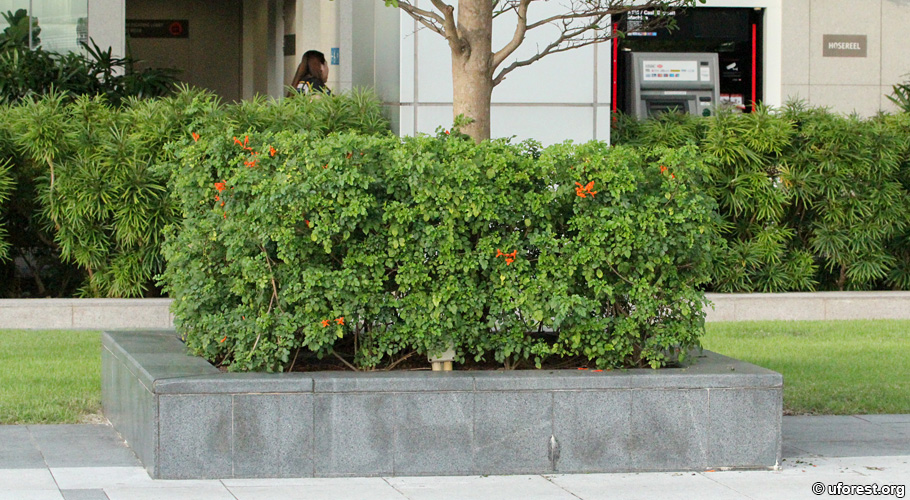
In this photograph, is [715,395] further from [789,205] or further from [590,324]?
[789,205]

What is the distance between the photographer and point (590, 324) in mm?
5777

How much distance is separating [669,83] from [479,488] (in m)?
10.2

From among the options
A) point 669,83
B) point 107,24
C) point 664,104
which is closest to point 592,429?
point 664,104

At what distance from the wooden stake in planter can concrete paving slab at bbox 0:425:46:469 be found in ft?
6.70

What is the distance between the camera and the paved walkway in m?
5.14

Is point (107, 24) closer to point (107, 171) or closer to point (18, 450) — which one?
point (107, 171)

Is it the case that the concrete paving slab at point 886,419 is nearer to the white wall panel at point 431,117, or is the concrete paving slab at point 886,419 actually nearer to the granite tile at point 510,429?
the granite tile at point 510,429

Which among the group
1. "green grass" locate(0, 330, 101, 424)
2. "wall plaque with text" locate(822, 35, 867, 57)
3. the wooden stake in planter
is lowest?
"green grass" locate(0, 330, 101, 424)

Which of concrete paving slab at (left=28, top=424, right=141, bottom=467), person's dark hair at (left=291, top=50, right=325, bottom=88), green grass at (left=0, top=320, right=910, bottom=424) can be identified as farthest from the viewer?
person's dark hair at (left=291, top=50, right=325, bottom=88)

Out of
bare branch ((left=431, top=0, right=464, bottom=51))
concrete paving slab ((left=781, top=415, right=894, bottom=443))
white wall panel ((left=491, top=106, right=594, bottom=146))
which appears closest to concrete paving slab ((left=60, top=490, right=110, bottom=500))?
bare branch ((left=431, top=0, right=464, bottom=51))

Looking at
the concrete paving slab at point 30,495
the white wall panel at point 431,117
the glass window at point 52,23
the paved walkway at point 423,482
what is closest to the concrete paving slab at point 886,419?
the paved walkway at point 423,482

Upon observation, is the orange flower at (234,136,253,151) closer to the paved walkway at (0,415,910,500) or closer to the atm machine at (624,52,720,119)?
the paved walkway at (0,415,910,500)

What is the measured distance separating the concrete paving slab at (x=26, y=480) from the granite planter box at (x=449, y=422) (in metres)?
0.47

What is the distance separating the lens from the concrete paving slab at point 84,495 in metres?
5.01
